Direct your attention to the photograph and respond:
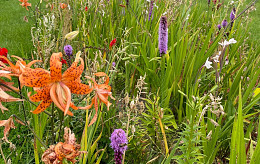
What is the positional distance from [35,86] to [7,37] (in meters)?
3.24

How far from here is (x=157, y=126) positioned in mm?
1465

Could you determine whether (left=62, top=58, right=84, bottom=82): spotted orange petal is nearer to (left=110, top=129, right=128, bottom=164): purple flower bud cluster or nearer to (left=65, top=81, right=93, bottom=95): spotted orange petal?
(left=65, top=81, right=93, bottom=95): spotted orange petal

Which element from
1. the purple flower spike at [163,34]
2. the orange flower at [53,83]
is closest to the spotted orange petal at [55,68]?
the orange flower at [53,83]

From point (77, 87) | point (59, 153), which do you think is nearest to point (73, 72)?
point (77, 87)

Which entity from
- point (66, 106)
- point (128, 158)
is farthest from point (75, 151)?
point (128, 158)

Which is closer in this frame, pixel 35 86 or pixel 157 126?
pixel 35 86

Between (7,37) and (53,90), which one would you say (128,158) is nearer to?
(53,90)

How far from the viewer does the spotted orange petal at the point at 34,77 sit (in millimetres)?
628

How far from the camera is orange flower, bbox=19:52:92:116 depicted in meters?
0.63

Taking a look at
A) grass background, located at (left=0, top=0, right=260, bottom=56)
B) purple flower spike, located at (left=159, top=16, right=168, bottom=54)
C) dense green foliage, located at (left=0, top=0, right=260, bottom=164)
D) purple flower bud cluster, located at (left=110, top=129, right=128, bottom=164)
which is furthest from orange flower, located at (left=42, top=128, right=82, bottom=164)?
grass background, located at (left=0, top=0, right=260, bottom=56)

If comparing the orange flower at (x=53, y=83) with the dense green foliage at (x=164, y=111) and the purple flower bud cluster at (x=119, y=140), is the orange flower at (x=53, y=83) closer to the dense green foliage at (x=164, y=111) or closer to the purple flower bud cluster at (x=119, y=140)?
the dense green foliage at (x=164, y=111)

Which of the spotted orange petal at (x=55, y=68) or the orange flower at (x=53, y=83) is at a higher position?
the spotted orange petal at (x=55, y=68)

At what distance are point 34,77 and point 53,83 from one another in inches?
2.2

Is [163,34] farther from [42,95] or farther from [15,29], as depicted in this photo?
[15,29]
